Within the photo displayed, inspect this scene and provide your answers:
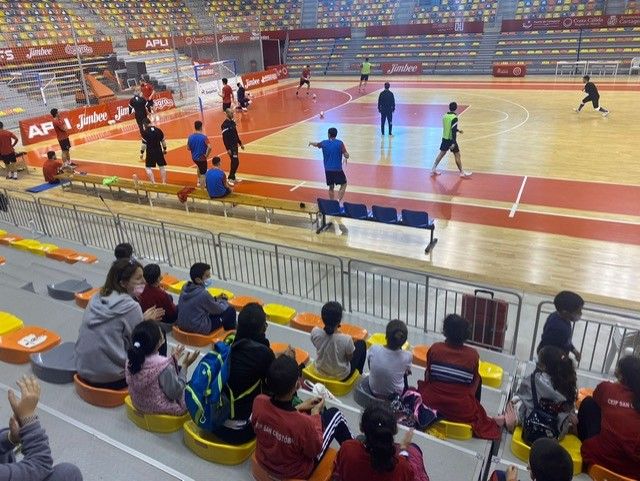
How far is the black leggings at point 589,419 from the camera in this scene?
347 centimetres

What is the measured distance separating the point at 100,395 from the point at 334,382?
1.91 metres

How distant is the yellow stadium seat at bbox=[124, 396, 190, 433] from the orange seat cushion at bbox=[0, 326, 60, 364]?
60.7 inches

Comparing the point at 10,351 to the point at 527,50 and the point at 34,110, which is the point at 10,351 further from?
the point at 527,50

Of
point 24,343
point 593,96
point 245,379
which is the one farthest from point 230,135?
point 593,96

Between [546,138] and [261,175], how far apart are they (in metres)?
8.52

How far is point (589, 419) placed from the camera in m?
3.51

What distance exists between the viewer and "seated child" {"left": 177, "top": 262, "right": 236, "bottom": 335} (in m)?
4.91

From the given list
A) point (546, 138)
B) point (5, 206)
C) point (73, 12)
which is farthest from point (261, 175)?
point (73, 12)

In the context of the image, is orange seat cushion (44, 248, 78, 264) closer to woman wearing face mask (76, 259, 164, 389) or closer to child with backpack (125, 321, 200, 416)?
woman wearing face mask (76, 259, 164, 389)

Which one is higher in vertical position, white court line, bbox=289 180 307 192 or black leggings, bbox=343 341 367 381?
black leggings, bbox=343 341 367 381

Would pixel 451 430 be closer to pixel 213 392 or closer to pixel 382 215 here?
pixel 213 392

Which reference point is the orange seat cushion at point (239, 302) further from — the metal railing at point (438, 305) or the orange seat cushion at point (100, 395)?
the orange seat cushion at point (100, 395)

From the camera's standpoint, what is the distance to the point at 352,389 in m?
4.50

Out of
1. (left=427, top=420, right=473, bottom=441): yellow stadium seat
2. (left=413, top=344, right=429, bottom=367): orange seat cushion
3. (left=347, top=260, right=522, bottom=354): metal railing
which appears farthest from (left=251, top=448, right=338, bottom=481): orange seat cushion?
(left=347, top=260, right=522, bottom=354): metal railing
